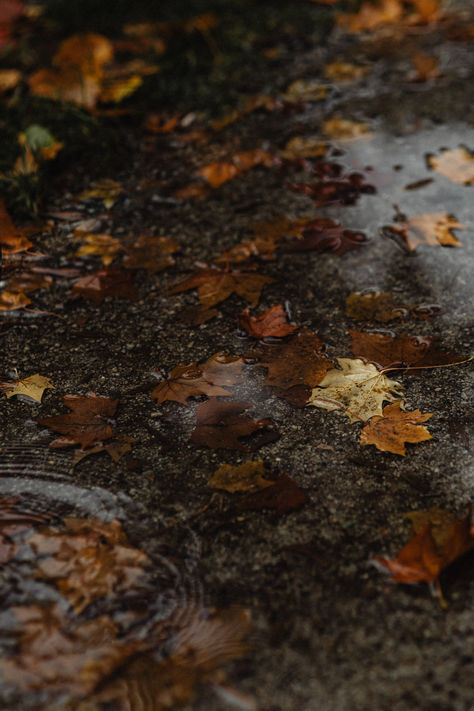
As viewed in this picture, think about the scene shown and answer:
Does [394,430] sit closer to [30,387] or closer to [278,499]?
[278,499]

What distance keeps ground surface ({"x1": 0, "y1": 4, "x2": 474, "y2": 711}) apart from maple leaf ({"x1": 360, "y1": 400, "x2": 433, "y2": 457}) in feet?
0.08

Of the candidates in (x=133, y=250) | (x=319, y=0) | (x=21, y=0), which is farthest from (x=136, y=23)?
(x=133, y=250)

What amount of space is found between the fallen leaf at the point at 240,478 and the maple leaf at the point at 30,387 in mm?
638

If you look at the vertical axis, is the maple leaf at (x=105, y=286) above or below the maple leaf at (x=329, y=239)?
below

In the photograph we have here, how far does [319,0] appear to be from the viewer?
3826 millimetres

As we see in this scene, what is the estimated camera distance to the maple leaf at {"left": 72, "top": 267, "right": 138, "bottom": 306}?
6.86 feet

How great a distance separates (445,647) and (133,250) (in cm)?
174

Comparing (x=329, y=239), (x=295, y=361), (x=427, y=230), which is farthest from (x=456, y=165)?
(x=295, y=361)

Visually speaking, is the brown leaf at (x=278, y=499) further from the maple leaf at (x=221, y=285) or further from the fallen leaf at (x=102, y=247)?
the fallen leaf at (x=102, y=247)

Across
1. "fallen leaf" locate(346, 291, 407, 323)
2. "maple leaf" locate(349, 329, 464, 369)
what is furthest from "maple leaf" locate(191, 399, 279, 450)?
"fallen leaf" locate(346, 291, 407, 323)

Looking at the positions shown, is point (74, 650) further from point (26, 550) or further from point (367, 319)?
point (367, 319)

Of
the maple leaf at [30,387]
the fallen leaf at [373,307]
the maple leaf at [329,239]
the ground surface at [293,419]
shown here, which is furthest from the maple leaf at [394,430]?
the maple leaf at [30,387]

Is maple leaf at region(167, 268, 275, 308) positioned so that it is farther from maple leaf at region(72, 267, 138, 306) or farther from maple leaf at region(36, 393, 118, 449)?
maple leaf at region(36, 393, 118, 449)

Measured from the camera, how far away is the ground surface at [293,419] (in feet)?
3.67
